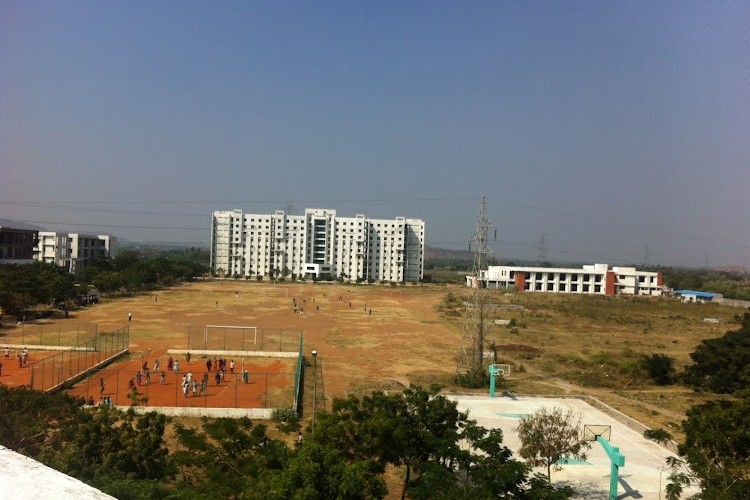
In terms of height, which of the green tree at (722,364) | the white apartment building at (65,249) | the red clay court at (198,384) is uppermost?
the white apartment building at (65,249)

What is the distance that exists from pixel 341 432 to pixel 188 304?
52.6 metres

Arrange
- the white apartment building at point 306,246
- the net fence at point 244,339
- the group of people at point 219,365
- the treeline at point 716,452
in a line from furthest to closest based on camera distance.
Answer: the white apartment building at point 306,246 → the net fence at point 244,339 → the group of people at point 219,365 → the treeline at point 716,452

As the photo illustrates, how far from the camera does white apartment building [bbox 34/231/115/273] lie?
86062 millimetres

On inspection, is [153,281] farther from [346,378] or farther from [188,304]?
[346,378]

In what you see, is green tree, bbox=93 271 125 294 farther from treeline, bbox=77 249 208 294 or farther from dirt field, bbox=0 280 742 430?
dirt field, bbox=0 280 742 430

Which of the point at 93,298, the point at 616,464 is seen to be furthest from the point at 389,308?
the point at 616,464

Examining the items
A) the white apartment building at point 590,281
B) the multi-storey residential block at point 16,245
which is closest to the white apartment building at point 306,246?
the white apartment building at point 590,281

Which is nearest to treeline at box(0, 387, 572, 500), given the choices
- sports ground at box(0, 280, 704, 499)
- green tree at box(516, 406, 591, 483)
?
green tree at box(516, 406, 591, 483)

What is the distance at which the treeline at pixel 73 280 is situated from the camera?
4382 cm

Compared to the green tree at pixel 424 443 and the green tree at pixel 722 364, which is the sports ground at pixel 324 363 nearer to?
the green tree at pixel 424 443

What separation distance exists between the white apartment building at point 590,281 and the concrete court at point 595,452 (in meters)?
76.0

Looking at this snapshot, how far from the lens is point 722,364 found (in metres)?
28.2

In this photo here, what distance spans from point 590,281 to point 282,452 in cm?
10065

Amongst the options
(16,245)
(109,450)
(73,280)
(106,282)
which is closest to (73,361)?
(109,450)
